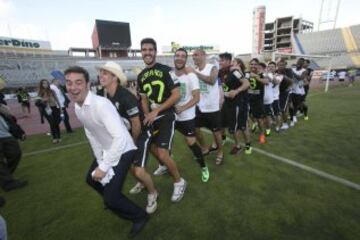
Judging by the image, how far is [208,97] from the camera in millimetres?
4176

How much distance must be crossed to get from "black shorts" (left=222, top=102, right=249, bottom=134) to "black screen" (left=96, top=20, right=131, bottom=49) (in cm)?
5698

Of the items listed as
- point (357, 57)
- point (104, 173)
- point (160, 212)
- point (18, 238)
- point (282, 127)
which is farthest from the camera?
point (357, 57)

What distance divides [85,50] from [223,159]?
67.4 m

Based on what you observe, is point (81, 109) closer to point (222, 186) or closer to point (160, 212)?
point (160, 212)

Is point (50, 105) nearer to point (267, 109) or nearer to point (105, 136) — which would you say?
point (105, 136)

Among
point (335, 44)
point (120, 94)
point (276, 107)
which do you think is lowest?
point (276, 107)

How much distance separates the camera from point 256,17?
228ft

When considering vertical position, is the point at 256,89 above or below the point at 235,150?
above

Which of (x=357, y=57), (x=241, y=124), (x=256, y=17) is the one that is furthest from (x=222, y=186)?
(x=256, y=17)

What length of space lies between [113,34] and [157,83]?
59.4 m

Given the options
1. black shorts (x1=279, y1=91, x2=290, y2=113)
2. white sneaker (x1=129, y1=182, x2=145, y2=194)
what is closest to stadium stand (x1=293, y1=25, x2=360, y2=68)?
black shorts (x1=279, y1=91, x2=290, y2=113)

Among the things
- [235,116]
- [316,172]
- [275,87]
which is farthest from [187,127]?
[275,87]

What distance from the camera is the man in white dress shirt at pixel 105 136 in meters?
2.00

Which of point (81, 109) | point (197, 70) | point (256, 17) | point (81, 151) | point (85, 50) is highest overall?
point (256, 17)
